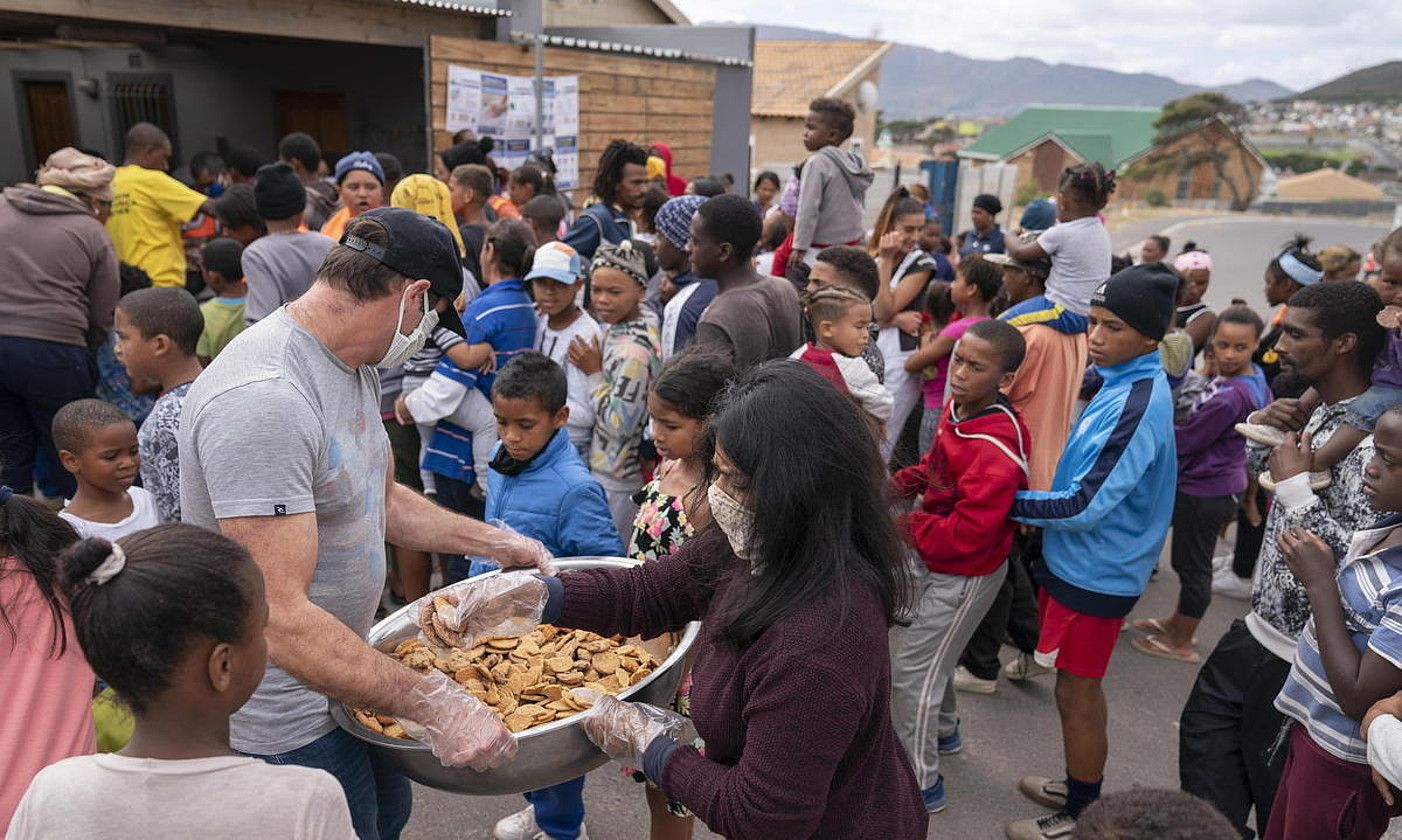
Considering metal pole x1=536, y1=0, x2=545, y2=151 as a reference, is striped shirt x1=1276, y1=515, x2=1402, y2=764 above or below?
below

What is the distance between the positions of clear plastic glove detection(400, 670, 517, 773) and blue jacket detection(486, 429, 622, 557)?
0.99m

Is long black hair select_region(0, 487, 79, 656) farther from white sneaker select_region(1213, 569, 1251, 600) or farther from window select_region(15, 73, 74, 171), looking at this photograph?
window select_region(15, 73, 74, 171)

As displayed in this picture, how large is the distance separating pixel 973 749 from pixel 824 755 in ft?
8.56

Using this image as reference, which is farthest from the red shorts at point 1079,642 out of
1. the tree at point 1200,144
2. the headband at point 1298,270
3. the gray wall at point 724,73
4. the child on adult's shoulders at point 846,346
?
the tree at point 1200,144

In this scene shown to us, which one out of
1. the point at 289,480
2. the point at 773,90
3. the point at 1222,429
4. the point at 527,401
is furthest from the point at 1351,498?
the point at 773,90

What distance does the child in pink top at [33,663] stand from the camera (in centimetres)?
184

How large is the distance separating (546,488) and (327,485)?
42.6 inches

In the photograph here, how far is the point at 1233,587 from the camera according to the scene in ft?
18.0

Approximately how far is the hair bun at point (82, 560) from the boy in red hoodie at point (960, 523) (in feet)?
8.08

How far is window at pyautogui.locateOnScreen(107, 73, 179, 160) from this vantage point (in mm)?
11414

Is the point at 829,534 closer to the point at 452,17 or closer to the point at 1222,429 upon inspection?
the point at 1222,429

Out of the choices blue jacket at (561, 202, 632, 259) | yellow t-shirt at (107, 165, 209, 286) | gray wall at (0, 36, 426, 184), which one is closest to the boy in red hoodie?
blue jacket at (561, 202, 632, 259)

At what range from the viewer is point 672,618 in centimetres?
233

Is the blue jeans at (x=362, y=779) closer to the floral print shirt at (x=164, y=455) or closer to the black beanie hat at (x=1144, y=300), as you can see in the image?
the floral print shirt at (x=164, y=455)
